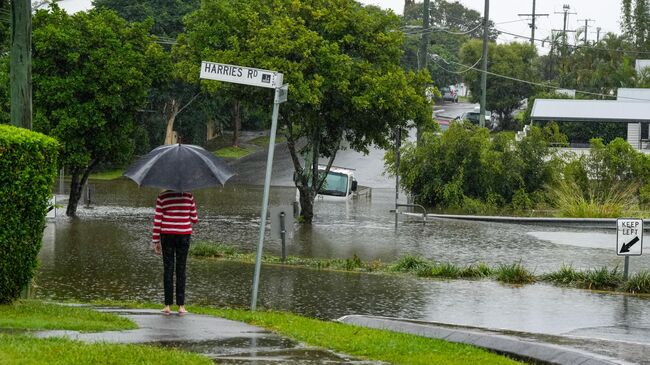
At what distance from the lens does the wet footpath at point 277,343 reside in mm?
10266

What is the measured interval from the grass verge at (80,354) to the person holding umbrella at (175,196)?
3.50 meters

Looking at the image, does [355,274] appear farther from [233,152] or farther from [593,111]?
[233,152]

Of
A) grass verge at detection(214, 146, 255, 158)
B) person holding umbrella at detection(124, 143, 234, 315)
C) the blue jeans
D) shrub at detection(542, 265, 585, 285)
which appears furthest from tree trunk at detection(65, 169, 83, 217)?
grass verge at detection(214, 146, 255, 158)


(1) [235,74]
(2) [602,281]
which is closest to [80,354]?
(1) [235,74]

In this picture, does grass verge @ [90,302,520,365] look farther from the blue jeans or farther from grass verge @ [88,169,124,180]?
grass verge @ [88,169,124,180]

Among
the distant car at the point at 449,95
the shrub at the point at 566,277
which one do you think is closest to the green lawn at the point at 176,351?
the shrub at the point at 566,277

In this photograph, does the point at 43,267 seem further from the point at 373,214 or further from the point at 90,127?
the point at 373,214

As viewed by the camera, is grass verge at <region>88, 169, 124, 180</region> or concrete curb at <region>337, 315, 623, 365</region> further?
grass verge at <region>88, 169, 124, 180</region>

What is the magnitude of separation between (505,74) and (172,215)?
76808 mm

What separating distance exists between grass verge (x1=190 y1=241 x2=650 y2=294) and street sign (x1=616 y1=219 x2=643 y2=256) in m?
0.60

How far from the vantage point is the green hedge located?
11570 mm

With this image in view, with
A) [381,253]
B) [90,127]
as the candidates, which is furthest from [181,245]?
[90,127]

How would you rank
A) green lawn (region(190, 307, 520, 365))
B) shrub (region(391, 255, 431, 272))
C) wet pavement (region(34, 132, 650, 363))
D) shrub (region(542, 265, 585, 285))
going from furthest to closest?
1. shrub (region(391, 255, 431, 272))
2. shrub (region(542, 265, 585, 285))
3. wet pavement (region(34, 132, 650, 363))
4. green lawn (region(190, 307, 520, 365))

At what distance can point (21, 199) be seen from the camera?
11.7 meters
